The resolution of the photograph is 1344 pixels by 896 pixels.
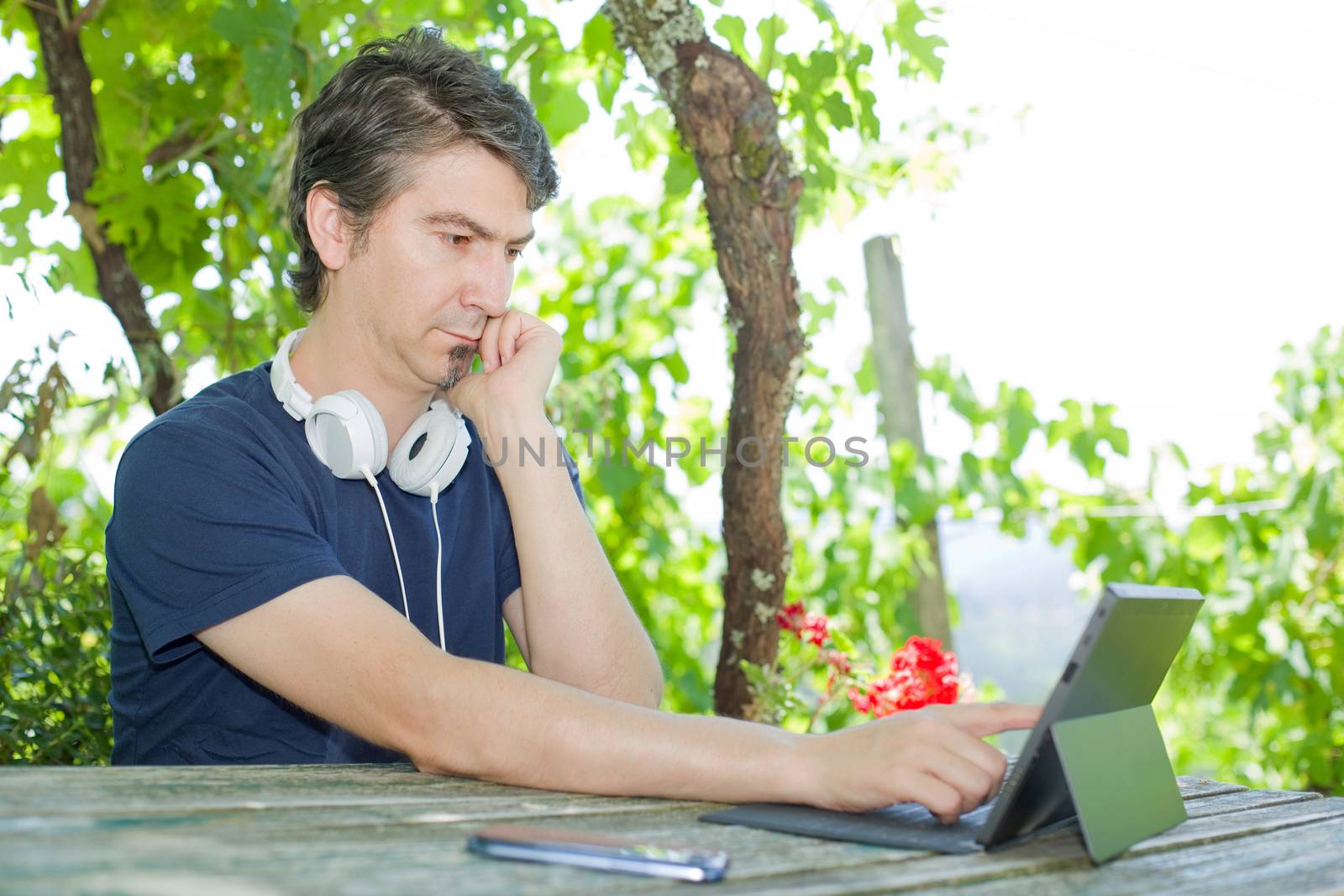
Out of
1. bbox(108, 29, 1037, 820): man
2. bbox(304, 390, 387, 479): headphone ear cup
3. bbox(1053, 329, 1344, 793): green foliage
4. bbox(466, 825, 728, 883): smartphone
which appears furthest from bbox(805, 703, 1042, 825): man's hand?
bbox(1053, 329, 1344, 793): green foliage

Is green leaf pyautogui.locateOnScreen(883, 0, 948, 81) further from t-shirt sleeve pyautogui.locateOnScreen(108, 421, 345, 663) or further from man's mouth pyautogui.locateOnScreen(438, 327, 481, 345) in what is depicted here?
t-shirt sleeve pyautogui.locateOnScreen(108, 421, 345, 663)

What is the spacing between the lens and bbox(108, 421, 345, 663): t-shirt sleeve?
1.19 metres

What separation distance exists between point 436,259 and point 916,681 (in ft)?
3.61

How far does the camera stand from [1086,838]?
0.84m

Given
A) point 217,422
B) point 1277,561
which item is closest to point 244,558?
point 217,422

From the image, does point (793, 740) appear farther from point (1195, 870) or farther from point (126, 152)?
point (126, 152)

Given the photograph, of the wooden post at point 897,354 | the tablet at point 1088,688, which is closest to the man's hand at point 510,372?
the tablet at point 1088,688

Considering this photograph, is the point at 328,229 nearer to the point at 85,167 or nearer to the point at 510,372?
the point at 510,372

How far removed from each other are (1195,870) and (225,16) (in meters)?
2.26

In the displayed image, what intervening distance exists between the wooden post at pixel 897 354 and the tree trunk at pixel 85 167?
1722 millimetres

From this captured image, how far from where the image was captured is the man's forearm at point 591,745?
3.39 ft

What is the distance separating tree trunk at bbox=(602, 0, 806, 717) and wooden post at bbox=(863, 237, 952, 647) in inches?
36.0

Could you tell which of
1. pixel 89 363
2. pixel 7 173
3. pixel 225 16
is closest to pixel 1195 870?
pixel 89 363

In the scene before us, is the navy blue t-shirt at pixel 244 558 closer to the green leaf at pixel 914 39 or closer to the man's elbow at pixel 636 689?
the man's elbow at pixel 636 689
